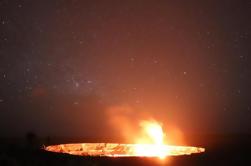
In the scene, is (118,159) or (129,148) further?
(129,148)

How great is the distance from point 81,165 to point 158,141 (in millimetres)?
10490

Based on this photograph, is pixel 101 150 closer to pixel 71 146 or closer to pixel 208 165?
pixel 71 146

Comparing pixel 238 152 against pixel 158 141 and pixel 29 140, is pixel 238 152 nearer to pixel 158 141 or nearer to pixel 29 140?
pixel 158 141

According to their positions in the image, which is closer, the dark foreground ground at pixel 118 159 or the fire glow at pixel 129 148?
the dark foreground ground at pixel 118 159

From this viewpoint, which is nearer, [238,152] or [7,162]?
[7,162]

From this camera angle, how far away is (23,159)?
72.5ft

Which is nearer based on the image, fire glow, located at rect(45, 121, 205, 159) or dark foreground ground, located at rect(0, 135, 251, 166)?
dark foreground ground, located at rect(0, 135, 251, 166)

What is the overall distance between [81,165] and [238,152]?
940cm

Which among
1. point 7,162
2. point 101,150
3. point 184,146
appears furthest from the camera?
point 101,150

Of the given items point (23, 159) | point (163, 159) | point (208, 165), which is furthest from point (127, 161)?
point (23, 159)

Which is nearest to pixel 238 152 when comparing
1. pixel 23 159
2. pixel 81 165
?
pixel 81 165

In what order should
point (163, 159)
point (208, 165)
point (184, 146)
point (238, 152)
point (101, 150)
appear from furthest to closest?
point (101, 150)
point (184, 146)
point (238, 152)
point (208, 165)
point (163, 159)

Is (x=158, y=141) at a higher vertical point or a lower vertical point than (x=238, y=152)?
higher

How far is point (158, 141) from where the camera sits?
28.7m
